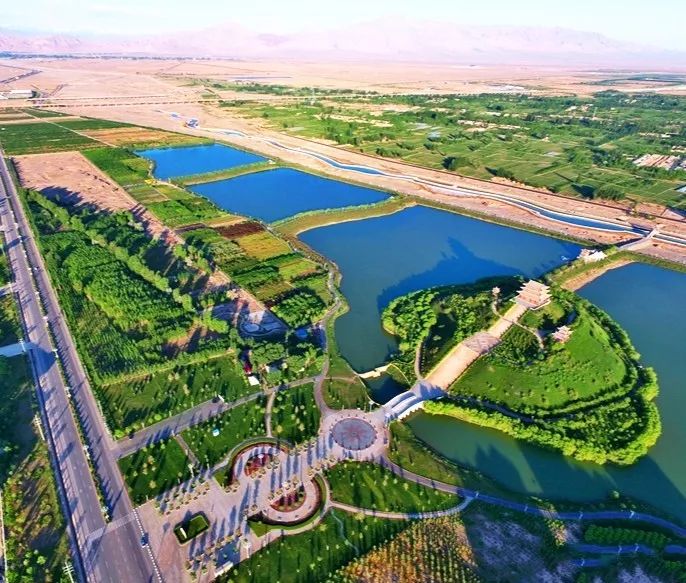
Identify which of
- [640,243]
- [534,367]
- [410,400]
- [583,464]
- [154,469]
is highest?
[534,367]

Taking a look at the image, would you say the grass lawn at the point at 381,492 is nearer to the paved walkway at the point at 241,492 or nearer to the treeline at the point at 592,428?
the paved walkway at the point at 241,492

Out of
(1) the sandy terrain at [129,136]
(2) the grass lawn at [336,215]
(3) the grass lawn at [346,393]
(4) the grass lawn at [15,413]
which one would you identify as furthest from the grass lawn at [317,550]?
(1) the sandy terrain at [129,136]

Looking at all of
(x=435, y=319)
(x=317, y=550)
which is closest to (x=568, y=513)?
(x=317, y=550)

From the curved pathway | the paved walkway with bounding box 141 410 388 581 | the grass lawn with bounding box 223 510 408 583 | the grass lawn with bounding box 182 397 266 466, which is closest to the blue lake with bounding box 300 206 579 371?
the paved walkway with bounding box 141 410 388 581

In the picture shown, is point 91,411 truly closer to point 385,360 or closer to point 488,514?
point 385,360

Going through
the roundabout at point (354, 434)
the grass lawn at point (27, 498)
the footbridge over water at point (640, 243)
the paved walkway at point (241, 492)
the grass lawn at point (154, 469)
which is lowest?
the footbridge over water at point (640, 243)

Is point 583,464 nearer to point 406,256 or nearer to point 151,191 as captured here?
point 406,256
